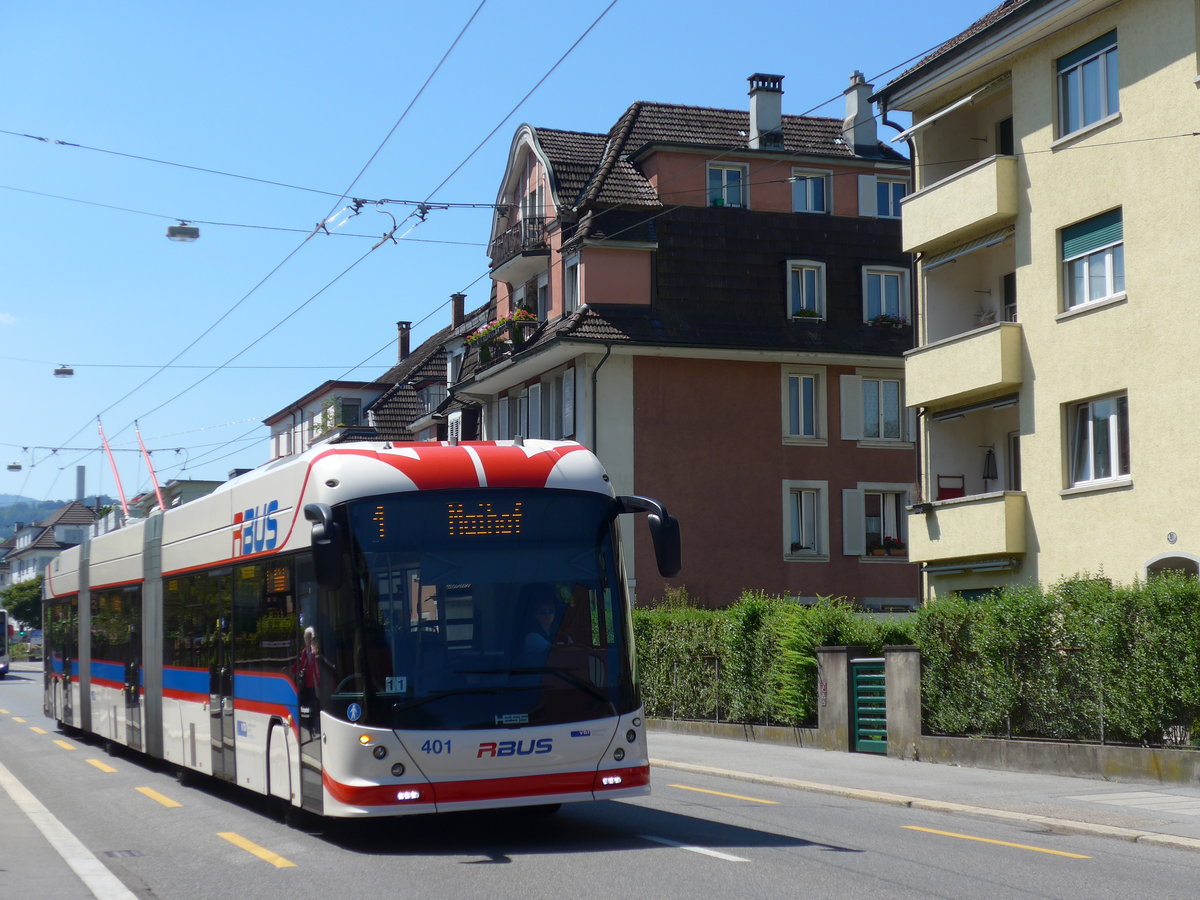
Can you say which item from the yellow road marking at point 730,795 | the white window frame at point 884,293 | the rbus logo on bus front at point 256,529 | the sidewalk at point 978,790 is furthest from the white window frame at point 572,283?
the rbus logo on bus front at point 256,529

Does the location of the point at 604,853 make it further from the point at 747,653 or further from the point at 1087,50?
the point at 1087,50

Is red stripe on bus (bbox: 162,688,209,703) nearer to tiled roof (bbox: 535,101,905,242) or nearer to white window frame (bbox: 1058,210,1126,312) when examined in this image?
white window frame (bbox: 1058,210,1126,312)

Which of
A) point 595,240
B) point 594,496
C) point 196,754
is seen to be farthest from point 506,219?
point 594,496

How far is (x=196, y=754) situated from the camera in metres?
17.3

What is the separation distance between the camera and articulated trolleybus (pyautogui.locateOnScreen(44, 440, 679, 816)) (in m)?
11.7

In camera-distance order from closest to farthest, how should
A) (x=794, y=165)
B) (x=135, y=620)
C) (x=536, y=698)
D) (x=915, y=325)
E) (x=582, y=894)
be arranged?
(x=582, y=894) → (x=536, y=698) → (x=135, y=620) → (x=915, y=325) → (x=794, y=165)

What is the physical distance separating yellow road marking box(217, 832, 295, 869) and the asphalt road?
2cm

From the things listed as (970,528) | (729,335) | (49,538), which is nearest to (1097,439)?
(970,528)

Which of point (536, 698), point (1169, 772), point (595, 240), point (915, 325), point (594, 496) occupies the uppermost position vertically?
point (595, 240)

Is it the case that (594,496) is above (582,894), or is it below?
above

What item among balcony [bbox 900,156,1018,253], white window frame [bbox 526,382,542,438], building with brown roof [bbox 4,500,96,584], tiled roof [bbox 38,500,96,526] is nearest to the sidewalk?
balcony [bbox 900,156,1018,253]

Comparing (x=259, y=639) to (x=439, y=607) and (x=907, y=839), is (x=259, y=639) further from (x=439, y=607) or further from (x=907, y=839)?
(x=907, y=839)

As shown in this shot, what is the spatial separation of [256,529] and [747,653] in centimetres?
1287

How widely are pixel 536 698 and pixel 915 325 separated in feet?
69.7
